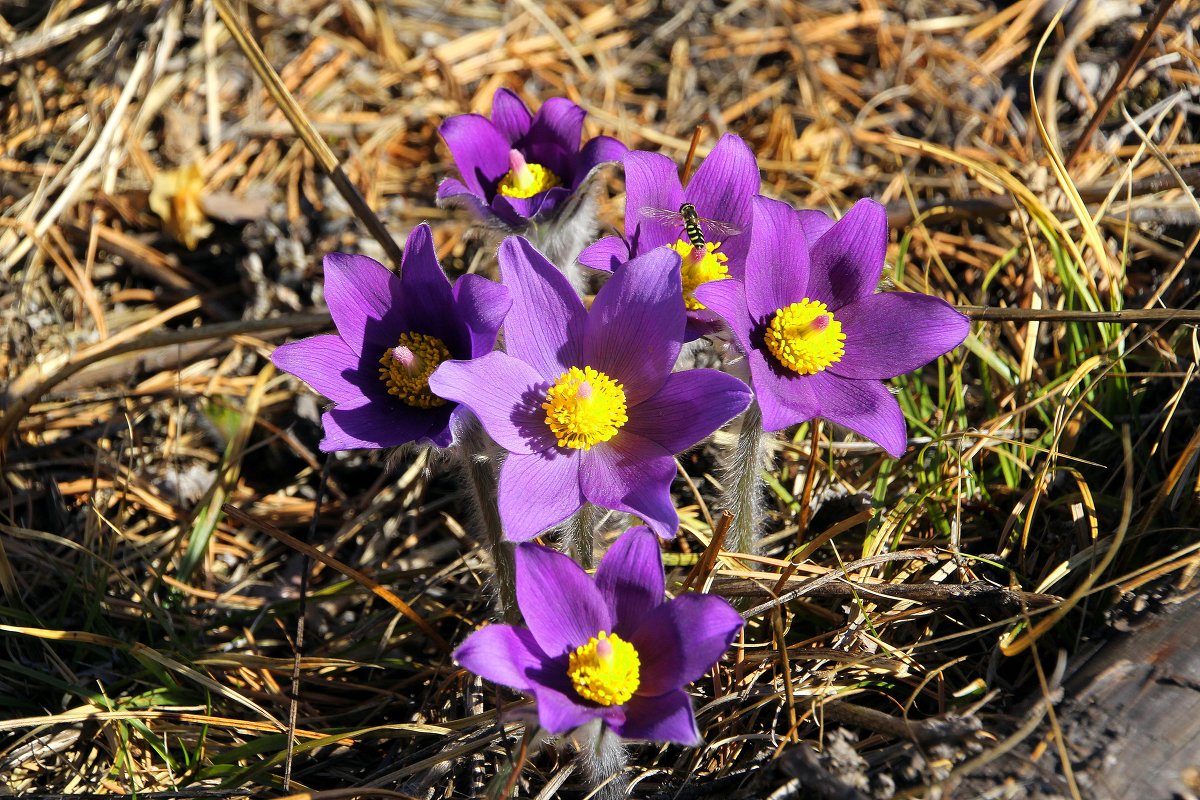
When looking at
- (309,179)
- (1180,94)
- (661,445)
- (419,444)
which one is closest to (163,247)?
(309,179)

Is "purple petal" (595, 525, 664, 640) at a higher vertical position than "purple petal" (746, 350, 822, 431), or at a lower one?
lower

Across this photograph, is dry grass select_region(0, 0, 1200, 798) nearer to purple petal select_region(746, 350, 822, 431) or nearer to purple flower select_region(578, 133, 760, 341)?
purple petal select_region(746, 350, 822, 431)

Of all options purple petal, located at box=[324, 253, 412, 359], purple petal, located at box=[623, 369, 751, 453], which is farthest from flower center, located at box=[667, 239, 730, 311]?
purple petal, located at box=[324, 253, 412, 359]

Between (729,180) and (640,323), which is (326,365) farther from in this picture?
(729,180)

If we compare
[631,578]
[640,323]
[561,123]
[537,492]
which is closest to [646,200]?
[640,323]

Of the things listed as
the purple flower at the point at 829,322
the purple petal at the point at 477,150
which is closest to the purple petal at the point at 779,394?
the purple flower at the point at 829,322

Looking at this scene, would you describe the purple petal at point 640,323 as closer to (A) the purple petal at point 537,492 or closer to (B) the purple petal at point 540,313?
(B) the purple petal at point 540,313

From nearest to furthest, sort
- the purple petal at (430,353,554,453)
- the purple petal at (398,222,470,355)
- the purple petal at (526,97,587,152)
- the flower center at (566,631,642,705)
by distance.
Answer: the flower center at (566,631,642,705) → the purple petal at (430,353,554,453) → the purple petal at (398,222,470,355) → the purple petal at (526,97,587,152)
